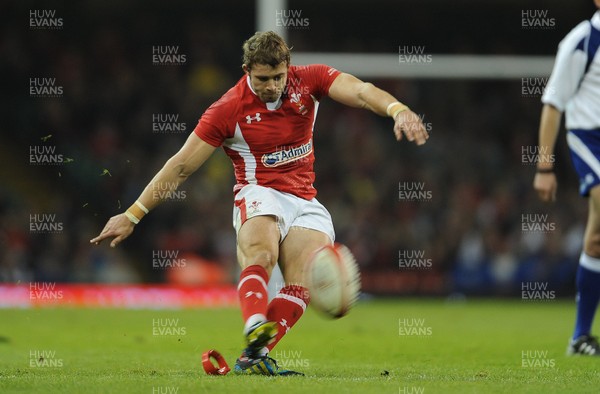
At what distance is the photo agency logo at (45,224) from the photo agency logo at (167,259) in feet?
5.27

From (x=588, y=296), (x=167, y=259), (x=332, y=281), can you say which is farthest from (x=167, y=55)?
(x=332, y=281)

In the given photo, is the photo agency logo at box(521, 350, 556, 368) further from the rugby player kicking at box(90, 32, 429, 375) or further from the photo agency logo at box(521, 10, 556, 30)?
A: the photo agency logo at box(521, 10, 556, 30)

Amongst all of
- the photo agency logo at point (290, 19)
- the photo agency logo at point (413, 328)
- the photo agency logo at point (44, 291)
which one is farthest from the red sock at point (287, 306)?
the photo agency logo at point (44, 291)

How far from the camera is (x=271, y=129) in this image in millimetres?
6426

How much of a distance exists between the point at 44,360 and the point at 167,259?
1004 centimetres

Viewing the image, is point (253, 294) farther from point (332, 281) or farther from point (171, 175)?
point (171, 175)

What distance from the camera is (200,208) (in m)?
17.9

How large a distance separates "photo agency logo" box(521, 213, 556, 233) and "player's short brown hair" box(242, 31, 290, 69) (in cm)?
1230

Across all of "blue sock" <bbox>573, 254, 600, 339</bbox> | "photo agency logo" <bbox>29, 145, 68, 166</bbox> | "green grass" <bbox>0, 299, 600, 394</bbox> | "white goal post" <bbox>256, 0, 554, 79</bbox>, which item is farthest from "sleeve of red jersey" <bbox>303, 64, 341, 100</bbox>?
"photo agency logo" <bbox>29, 145, 68, 166</bbox>

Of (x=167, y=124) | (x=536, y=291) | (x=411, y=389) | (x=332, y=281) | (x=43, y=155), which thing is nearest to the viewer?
(x=411, y=389)

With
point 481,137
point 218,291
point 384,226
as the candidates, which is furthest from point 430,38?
point 218,291

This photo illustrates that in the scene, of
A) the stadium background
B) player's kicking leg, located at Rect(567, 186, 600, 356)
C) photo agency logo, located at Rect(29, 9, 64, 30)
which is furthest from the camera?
photo agency logo, located at Rect(29, 9, 64, 30)

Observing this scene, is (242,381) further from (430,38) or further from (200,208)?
(430,38)

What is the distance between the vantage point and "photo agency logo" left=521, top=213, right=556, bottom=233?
17703 mm
